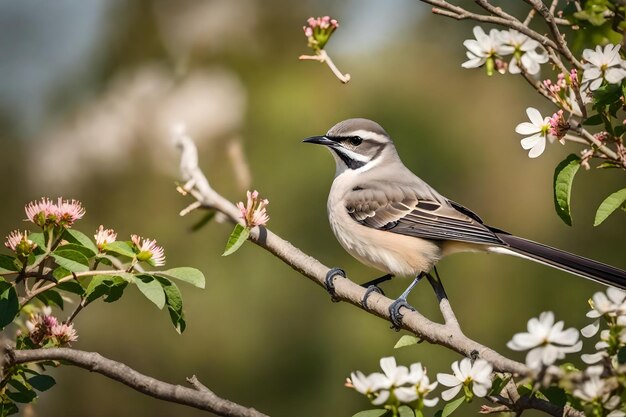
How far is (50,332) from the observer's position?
2.85 meters

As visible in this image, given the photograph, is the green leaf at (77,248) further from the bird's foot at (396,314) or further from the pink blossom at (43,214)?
the bird's foot at (396,314)

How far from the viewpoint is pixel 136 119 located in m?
8.79

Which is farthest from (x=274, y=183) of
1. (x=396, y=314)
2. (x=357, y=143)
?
(x=396, y=314)

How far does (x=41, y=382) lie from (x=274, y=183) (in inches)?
214

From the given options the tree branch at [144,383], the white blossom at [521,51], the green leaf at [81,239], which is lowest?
the tree branch at [144,383]

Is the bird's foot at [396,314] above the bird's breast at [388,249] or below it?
below

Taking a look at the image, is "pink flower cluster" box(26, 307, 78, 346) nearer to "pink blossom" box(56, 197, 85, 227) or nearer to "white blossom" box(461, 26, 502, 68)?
"pink blossom" box(56, 197, 85, 227)

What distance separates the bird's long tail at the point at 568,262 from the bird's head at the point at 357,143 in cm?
104

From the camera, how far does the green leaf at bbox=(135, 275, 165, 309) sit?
2.54 metres

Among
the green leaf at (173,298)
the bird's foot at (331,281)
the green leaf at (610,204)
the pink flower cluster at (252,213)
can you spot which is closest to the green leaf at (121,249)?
the green leaf at (173,298)

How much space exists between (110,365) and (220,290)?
547cm

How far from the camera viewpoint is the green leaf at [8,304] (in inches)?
99.0

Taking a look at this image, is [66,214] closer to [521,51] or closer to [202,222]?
[202,222]

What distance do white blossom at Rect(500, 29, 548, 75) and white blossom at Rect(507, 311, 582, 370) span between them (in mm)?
907
